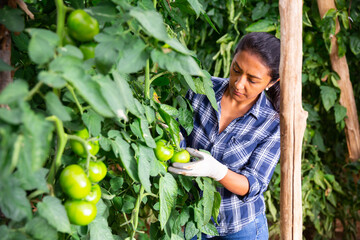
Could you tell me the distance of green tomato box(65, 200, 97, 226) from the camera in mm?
490

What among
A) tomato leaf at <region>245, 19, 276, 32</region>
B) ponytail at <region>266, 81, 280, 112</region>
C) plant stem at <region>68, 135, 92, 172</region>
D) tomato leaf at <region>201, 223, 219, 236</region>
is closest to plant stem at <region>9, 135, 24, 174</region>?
plant stem at <region>68, 135, 92, 172</region>

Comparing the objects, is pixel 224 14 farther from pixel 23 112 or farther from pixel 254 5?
pixel 23 112

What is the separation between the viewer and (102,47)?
0.46m

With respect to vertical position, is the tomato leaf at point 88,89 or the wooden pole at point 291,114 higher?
the tomato leaf at point 88,89

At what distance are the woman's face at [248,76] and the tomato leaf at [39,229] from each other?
795mm

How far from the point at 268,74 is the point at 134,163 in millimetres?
689

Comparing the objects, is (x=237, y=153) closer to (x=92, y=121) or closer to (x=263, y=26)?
(x=92, y=121)

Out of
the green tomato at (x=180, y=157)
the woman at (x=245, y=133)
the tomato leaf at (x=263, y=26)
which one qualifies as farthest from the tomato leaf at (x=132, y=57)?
the tomato leaf at (x=263, y=26)

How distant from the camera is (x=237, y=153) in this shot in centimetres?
116

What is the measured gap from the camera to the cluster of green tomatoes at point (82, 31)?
18.4 inches

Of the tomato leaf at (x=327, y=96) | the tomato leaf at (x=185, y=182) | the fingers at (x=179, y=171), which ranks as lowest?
the tomato leaf at (x=327, y=96)

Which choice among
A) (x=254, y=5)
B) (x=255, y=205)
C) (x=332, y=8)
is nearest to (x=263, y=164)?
(x=255, y=205)

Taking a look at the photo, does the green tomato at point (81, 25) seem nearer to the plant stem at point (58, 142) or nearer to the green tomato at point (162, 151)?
the plant stem at point (58, 142)

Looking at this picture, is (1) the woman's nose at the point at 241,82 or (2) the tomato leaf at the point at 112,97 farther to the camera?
(1) the woman's nose at the point at 241,82
